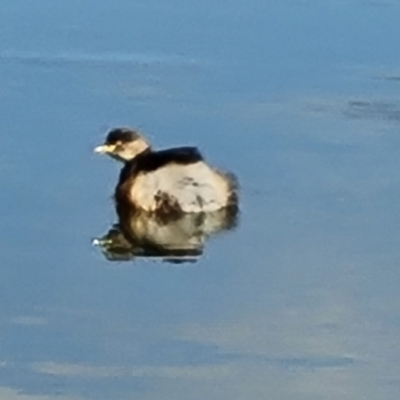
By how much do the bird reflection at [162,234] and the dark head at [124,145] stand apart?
44 centimetres

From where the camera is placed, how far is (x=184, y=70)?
12.6 metres

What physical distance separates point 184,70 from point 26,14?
1.46 meters

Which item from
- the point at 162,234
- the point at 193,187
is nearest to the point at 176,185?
the point at 193,187

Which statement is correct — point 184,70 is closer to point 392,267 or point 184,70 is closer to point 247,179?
point 247,179

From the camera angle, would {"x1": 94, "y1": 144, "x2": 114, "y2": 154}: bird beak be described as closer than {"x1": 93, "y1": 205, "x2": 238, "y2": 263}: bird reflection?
No

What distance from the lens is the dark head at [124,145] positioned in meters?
10.6

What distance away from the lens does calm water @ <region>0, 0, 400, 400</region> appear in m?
7.75

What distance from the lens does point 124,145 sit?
1067cm

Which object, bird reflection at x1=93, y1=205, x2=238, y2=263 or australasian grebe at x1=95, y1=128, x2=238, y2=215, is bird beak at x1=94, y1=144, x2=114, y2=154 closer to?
australasian grebe at x1=95, y1=128, x2=238, y2=215

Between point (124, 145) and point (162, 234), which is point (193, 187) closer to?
point (162, 234)

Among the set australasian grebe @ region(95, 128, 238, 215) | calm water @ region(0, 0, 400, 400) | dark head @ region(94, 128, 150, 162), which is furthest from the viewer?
dark head @ region(94, 128, 150, 162)

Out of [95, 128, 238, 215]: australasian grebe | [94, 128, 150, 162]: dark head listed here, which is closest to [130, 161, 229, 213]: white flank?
[95, 128, 238, 215]: australasian grebe

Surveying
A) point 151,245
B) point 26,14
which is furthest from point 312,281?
point 26,14

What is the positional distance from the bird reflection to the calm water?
85mm
